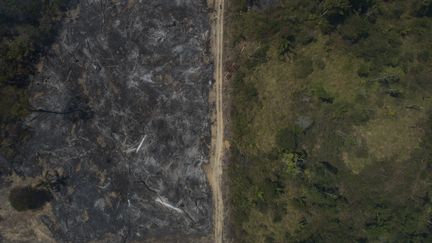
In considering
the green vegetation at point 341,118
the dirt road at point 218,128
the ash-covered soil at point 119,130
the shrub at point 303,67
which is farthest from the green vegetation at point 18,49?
the shrub at point 303,67

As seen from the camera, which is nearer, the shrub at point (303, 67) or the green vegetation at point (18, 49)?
the shrub at point (303, 67)

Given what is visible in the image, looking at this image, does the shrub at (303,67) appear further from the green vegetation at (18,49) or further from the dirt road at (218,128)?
the green vegetation at (18,49)

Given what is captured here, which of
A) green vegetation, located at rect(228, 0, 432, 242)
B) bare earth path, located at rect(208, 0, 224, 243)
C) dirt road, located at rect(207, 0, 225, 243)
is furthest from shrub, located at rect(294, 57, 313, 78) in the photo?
bare earth path, located at rect(208, 0, 224, 243)

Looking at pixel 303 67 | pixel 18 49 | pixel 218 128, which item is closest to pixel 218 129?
pixel 218 128

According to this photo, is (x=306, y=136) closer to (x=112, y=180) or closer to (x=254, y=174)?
(x=254, y=174)

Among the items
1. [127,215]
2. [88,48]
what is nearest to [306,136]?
[127,215]
